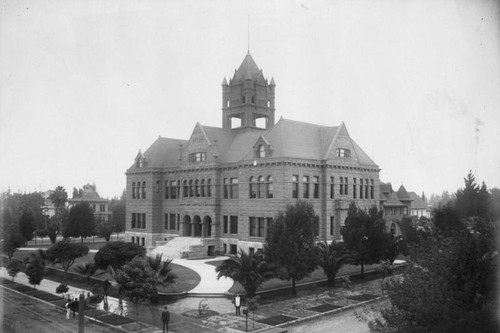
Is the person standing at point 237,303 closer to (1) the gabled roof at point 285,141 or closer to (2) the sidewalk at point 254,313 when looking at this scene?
(2) the sidewalk at point 254,313

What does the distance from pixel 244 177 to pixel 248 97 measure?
1293 cm

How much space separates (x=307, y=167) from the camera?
43.5m

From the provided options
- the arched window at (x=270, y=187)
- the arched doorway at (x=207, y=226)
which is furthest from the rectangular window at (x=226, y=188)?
the arched window at (x=270, y=187)

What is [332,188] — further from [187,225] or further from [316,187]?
[187,225]

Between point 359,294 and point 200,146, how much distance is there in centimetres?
2715

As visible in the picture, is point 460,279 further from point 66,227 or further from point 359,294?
point 66,227

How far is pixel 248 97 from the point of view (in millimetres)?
54469

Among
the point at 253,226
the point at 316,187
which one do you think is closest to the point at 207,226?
the point at 253,226

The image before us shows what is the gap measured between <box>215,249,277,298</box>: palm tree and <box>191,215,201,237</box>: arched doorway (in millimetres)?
24580

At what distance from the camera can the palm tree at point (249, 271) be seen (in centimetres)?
2616

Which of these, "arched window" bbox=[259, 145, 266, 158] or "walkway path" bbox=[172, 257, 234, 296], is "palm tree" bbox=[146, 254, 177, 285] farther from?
"arched window" bbox=[259, 145, 266, 158]

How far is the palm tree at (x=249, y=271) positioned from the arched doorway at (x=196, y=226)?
2458 cm

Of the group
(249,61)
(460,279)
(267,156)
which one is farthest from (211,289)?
(249,61)

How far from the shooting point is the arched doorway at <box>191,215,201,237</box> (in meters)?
50.9
